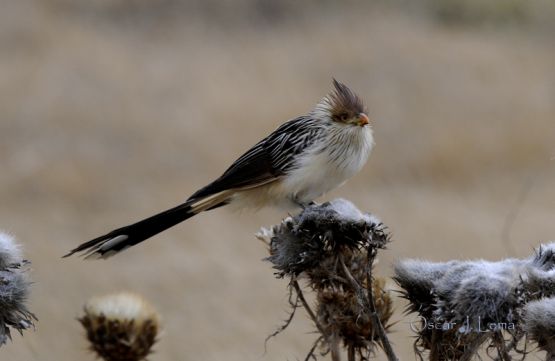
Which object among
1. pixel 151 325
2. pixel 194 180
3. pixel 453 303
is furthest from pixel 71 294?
pixel 453 303

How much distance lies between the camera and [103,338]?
15.0 ft

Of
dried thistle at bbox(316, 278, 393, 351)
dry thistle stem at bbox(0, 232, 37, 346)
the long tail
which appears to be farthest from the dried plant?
dry thistle stem at bbox(0, 232, 37, 346)

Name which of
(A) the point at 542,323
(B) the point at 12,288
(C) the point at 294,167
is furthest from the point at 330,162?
(A) the point at 542,323

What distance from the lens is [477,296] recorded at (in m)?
2.97

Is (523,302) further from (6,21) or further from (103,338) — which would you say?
(6,21)

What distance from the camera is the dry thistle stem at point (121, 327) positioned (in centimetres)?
455

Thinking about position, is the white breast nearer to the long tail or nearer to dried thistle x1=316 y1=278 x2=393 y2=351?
the long tail

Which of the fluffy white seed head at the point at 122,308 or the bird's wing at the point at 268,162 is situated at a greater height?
the bird's wing at the point at 268,162

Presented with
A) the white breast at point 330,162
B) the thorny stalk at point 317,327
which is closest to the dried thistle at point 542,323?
the thorny stalk at point 317,327

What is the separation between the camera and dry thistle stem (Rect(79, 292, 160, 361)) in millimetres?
4555

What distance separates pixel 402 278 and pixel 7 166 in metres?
13.3

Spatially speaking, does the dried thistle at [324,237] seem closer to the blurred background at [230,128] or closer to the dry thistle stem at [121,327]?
the dry thistle stem at [121,327]

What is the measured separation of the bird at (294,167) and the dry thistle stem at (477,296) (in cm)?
85

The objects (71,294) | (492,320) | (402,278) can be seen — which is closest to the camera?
(492,320)
